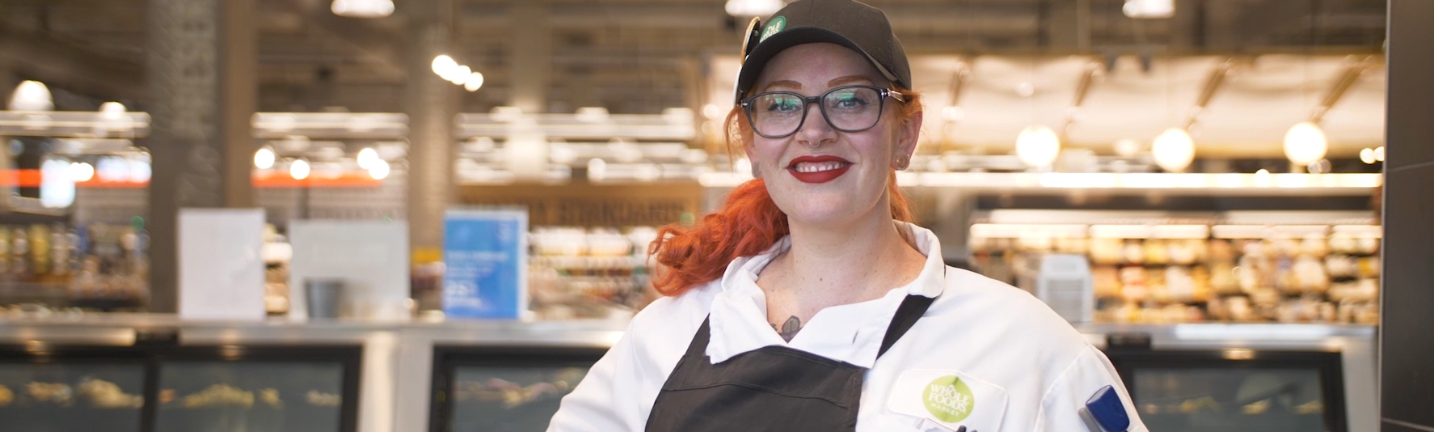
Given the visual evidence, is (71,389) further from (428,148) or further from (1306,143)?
(428,148)

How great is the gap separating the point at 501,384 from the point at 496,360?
0.35ft

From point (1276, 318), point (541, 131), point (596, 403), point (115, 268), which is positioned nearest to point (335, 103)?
point (541, 131)

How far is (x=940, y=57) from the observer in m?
7.75

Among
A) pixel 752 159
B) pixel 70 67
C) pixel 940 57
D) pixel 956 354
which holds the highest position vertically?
pixel 70 67

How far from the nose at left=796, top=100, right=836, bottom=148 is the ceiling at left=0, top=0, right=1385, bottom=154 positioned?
4556 millimetres

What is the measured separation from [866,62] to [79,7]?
1502 centimetres

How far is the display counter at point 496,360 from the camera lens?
2719 millimetres

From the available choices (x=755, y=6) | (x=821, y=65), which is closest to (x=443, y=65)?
(x=755, y=6)

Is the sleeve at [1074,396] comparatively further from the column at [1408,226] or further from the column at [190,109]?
the column at [190,109]

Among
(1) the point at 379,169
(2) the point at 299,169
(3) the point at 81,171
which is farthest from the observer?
(2) the point at 299,169

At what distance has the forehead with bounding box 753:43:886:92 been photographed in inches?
48.1

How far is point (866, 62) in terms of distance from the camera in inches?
48.2

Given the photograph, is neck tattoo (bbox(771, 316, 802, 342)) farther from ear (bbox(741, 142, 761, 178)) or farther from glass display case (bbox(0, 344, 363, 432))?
glass display case (bbox(0, 344, 363, 432))

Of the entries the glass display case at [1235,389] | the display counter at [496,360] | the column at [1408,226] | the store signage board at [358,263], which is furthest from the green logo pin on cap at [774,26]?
the store signage board at [358,263]
